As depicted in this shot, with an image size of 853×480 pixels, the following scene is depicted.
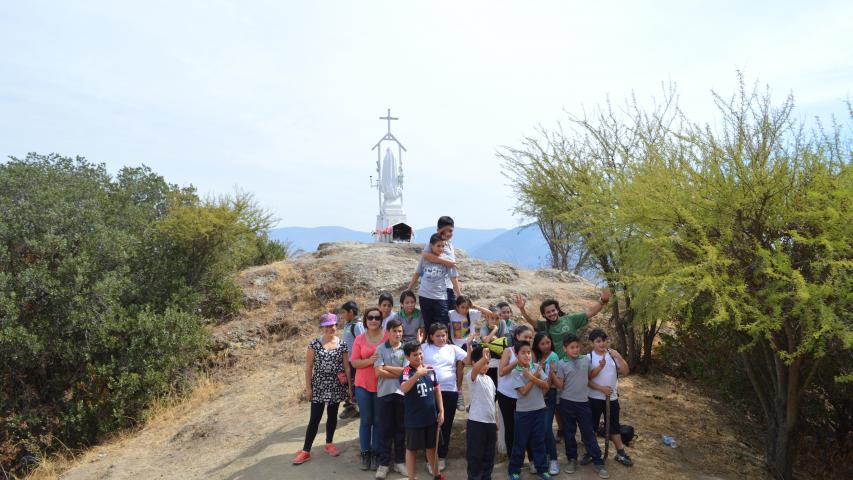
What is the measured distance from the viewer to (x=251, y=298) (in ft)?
53.5

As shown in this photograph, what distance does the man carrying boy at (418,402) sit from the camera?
5938mm

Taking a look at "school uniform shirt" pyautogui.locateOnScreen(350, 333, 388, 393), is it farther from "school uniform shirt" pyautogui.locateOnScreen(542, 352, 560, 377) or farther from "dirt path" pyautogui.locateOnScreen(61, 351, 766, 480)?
"school uniform shirt" pyautogui.locateOnScreen(542, 352, 560, 377)

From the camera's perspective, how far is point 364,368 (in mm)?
6738

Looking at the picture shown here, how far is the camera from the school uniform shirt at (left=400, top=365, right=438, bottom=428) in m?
5.95

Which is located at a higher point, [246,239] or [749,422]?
[246,239]

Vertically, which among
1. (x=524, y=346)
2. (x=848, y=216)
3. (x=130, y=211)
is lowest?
(x=524, y=346)

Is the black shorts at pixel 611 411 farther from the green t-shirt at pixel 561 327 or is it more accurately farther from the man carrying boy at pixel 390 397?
the man carrying boy at pixel 390 397

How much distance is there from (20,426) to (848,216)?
1378 centimetres

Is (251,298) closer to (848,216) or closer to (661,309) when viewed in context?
(661,309)

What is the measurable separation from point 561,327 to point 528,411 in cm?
141

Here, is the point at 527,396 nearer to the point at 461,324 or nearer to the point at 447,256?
the point at 461,324

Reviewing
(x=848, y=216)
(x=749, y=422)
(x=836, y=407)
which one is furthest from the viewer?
(x=749, y=422)

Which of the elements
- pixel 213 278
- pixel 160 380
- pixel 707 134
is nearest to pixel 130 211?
pixel 213 278

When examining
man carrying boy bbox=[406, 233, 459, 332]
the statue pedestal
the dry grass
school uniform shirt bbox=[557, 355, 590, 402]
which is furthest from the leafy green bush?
the statue pedestal
